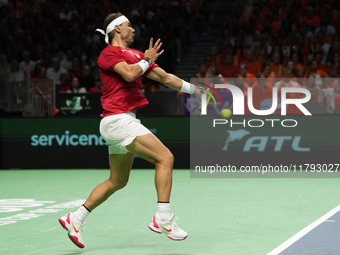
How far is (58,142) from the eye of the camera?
40.3ft

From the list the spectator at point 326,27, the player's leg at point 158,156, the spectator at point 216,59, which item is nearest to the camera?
the player's leg at point 158,156

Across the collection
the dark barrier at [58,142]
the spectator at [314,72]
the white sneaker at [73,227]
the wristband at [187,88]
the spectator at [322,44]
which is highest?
the spectator at [322,44]

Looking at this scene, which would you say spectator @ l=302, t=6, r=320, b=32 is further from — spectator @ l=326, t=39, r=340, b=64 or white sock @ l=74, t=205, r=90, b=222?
white sock @ l=74, t=205, r=90, b=222

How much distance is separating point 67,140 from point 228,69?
463 cm

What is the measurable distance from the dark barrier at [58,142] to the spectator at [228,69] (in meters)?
2.59

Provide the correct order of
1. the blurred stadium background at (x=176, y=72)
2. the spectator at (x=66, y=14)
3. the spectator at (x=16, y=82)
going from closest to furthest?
1. the blurred stadium background at (x=176, y=72)
2. the spectator at (x=16, y=82)
3. the spectator at (x=66, y=14)

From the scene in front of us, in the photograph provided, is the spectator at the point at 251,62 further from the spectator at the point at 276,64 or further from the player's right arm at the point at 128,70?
the player's right arm at the point at 128,70

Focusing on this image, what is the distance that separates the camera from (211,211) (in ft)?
21.7

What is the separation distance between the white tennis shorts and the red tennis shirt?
0.06 m

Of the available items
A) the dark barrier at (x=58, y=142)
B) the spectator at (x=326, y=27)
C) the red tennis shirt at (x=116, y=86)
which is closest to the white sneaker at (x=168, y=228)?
the red tennis shirt at (x=116, y=86)

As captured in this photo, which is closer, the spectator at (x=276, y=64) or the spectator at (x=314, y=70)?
the spectator at (x=314, y=70)

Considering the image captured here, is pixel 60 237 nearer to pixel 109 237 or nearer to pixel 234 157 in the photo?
pixel 109 237

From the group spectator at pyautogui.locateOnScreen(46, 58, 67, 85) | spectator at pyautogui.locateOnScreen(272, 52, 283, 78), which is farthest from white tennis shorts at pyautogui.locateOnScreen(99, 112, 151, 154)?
spectator at pyautogui.locateOnScreen(46, 58, 67, 85)

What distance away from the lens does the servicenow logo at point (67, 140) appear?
1216cm
